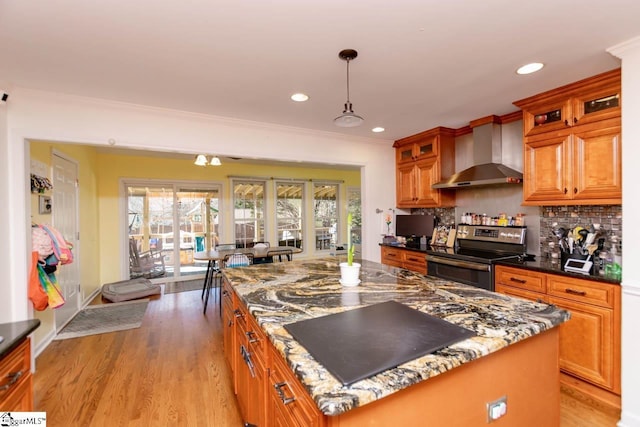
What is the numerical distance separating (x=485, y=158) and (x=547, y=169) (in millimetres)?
785

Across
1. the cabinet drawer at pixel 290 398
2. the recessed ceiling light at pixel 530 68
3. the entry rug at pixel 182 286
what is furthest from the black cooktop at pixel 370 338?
the entry rug at pixel 182 286

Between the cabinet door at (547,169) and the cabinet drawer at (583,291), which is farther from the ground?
the cabinet door at (547,169)

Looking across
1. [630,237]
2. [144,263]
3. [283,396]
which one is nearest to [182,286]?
[144,263]

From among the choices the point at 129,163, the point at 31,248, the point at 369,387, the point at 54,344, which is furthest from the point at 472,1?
the point at 129,163

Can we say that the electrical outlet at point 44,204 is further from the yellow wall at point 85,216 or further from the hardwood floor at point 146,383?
the hardwood floor at point 146,383

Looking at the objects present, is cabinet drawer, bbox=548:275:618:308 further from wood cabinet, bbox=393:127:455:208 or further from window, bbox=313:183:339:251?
window, bbox=313:183:339:251

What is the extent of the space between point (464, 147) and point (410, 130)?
2.47 ft

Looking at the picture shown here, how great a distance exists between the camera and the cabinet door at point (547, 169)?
7.91 feet

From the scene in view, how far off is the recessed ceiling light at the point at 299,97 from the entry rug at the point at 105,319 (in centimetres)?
330

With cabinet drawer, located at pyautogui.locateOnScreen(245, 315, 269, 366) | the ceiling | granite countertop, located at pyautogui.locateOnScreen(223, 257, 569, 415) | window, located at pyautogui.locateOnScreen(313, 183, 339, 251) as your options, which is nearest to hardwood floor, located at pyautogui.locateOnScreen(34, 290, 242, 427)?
cabinet drawer, located at pyautogui.locateOnScreen(245, 315, 269, 366)

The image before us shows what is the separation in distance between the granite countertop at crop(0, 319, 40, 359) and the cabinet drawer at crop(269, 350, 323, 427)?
3.32 feet

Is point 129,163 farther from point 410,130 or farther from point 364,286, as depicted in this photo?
point 364,286

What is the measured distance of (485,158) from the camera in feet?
10.8

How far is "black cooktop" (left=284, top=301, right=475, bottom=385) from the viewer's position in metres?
0.84
